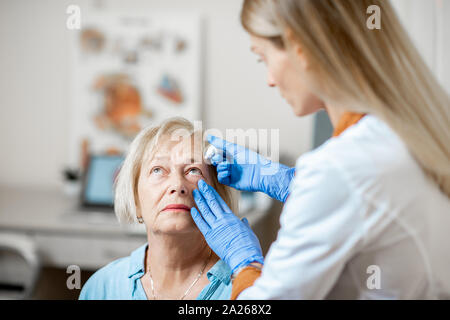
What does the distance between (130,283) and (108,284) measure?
0.07 metres

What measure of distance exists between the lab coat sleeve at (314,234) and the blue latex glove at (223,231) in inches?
6.6

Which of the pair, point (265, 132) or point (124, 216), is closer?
point (124, 216)

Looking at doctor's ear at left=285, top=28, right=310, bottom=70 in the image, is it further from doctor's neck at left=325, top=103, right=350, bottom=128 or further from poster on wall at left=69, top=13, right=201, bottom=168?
poster on wall at left=69, top=13, right=201, bottom=168

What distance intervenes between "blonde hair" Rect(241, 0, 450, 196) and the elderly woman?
427mm

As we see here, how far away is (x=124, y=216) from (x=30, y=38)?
1.84 metres

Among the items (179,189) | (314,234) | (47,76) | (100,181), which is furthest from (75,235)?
(314,234)

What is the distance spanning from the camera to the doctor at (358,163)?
0.66m

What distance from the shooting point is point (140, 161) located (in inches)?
42.3

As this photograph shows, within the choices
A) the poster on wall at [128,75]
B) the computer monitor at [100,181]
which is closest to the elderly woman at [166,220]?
the computer monitor at [100,181]

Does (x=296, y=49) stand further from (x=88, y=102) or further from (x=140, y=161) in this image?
(x=88, y=102)

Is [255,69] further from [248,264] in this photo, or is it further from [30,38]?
[30,38]
